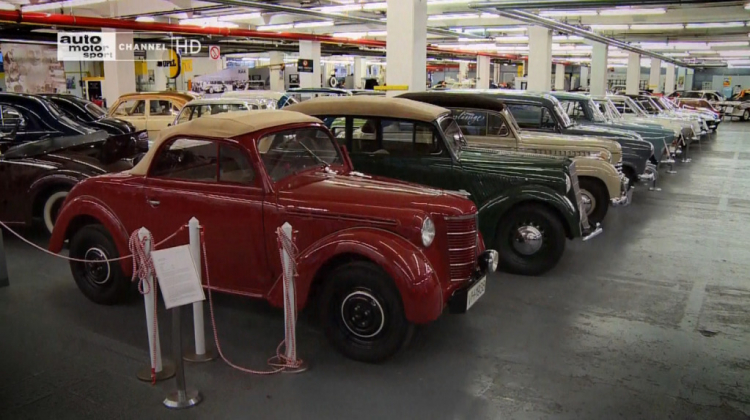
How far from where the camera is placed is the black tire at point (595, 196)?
8445 millimetres

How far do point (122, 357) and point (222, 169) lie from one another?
1.57 m

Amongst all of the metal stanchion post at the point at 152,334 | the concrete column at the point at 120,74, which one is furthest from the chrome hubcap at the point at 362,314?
the concrete column at the point at 120,74

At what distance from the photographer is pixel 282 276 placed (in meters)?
4.43

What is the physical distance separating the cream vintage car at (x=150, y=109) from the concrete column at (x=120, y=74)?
7.37m

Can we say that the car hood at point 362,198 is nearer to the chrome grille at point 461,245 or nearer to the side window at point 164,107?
the chrome grille at point 461,245

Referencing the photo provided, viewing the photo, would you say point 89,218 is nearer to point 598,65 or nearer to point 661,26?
point 661,26

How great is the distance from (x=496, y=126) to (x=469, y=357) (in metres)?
4.58

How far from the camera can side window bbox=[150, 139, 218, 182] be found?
4815 millimetres

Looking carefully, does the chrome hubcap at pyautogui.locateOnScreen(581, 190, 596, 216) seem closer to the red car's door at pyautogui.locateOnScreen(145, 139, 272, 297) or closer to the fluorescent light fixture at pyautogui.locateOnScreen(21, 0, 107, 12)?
the red car's door at pyautogui.locateOnScreen(145, 139, 272, 297)

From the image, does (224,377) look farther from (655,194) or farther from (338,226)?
(655,194)

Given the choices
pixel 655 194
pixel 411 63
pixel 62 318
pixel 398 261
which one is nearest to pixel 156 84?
pixel 411 63

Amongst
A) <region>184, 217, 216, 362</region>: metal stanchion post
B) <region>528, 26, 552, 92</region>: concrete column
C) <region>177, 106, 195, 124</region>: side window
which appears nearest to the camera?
<region>184, 217, 216, 362</region>: metal stanchion post

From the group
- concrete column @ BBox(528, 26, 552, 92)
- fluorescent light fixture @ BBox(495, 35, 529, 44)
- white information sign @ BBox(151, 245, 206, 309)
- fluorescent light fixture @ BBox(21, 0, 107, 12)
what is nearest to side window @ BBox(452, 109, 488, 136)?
white information sign @ BBox(151, 245, 206, 309)

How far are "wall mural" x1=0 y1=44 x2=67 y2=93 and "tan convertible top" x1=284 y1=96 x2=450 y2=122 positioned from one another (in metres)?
24.3
